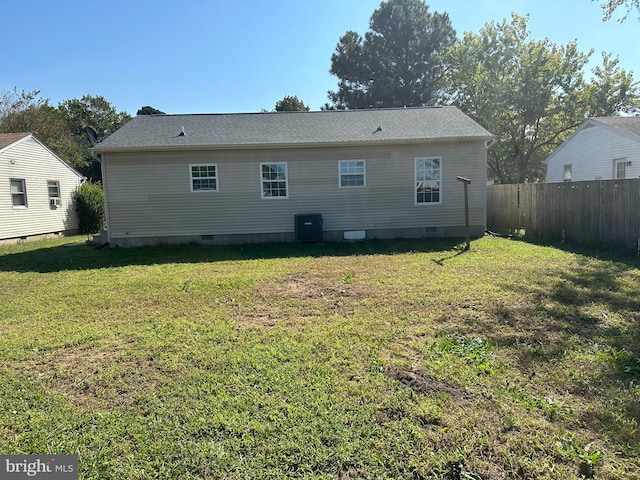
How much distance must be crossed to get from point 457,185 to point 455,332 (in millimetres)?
8382

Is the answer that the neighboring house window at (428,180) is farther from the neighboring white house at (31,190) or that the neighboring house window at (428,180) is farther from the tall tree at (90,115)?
the tall tree at (90,115)

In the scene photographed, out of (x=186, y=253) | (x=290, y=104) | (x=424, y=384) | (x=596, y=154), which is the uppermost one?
(x=290, y=104)

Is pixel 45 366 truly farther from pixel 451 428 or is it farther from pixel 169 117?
pixel 169 117

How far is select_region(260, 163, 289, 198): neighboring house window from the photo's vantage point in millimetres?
11594

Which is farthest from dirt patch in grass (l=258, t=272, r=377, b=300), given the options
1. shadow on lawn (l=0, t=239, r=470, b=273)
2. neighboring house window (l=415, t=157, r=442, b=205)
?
neighboring house window (l=415, t=157, r=442, b=205)

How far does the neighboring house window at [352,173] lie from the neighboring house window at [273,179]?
174 cm

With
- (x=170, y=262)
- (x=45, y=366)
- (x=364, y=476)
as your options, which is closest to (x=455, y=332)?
(x=364, y=476)

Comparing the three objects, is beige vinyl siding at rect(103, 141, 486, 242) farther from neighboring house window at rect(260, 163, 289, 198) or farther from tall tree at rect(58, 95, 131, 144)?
tall tree at rect(58, 95, 131, 144)

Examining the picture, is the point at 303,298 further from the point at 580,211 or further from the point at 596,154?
the point at 596,154

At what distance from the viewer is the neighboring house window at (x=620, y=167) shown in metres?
14.2

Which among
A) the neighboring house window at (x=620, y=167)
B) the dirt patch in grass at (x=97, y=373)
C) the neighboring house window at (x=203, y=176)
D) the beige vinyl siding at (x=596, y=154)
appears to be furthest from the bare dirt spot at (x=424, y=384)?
the neighboring house window at (x=620, y=167)

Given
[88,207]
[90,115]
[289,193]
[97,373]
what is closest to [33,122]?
[88,207]

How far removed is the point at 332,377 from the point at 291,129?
34.0ft

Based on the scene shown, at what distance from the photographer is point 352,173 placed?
38.3ft
